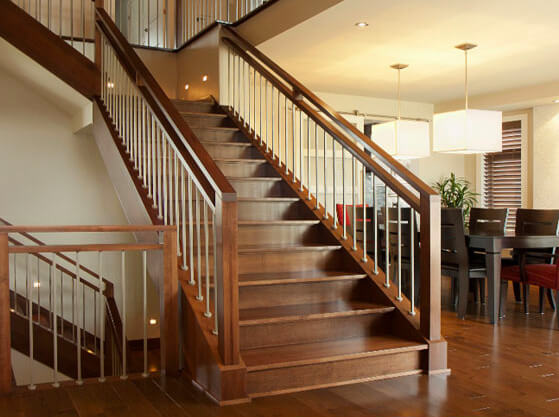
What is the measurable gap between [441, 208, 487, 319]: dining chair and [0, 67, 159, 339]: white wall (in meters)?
3.74

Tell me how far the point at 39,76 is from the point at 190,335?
12.7 feet

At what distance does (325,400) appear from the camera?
9.55ft

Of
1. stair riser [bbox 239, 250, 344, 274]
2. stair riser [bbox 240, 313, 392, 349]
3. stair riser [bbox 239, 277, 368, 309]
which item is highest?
stair riser [bbox 239, 250, 344, 274]

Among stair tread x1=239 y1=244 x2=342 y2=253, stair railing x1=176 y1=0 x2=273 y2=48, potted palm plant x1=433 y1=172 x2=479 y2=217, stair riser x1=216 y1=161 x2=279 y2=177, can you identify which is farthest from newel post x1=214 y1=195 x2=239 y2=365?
potted palm plant x1=433 y1=172 x2=479 y2=217

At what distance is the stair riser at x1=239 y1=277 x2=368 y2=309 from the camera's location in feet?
11.9

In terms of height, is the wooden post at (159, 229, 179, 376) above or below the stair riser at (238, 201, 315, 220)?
below

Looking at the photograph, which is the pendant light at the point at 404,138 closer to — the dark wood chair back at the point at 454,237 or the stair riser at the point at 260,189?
the dark wood chair back at the point at 454,237

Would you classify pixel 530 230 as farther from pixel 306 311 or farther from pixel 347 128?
pixel 306 311

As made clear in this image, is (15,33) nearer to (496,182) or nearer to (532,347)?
(532,347)

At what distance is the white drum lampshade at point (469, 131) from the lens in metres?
5.54

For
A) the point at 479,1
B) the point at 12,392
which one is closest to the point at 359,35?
the point at 479,1

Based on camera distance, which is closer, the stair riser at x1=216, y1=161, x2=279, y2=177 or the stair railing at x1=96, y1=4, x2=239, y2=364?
the stair railing at x1=96, y1=4, x2=239, y2=364

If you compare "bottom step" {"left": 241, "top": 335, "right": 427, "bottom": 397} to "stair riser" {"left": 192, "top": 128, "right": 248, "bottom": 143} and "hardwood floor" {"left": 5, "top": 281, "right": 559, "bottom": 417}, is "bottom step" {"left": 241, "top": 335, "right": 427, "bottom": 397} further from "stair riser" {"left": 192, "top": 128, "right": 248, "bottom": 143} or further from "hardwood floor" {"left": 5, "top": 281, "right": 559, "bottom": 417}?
"stair riser" {"left": 192, "top": 128, "right": 248, "bottom": 143}

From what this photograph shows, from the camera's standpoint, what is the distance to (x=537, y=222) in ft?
19.1
